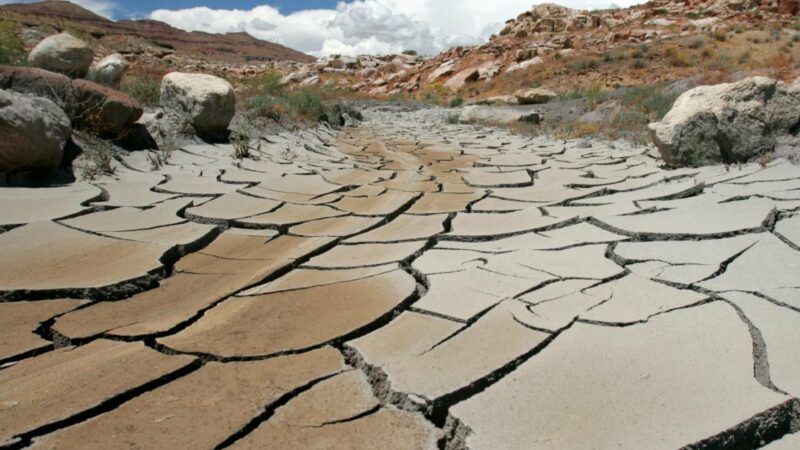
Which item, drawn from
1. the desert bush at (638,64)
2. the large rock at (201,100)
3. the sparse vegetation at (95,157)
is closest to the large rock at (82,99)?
the sparse vegetation at (95,157)

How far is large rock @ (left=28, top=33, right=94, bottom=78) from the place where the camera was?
584 centimetres

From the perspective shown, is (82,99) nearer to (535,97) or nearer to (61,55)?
(61,55)

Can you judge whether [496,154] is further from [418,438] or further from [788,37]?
[788,37]

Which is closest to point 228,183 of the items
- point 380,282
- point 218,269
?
point 218,269

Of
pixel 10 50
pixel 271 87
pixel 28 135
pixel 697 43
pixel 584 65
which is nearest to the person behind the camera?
pixel 28 135

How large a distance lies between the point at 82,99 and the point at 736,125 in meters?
5.26

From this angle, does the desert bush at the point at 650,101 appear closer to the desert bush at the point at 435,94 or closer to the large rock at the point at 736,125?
the large rock at the point at 736,125

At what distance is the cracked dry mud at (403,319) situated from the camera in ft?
4.73

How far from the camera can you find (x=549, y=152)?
6504 mm

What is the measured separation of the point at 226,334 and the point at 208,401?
16.8 inches

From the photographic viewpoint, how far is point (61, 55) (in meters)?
5.89

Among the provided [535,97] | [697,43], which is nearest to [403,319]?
[535,97]

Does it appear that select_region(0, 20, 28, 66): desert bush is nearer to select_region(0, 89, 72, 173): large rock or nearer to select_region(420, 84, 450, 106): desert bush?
select_region(0, 89, 72, 173): large rock

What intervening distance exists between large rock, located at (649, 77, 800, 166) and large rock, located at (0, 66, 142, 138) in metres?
4.58
